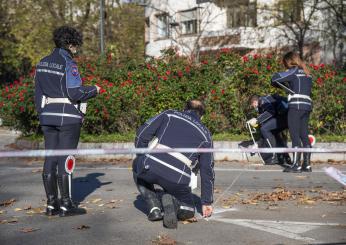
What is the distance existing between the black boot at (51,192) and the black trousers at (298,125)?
4871mm

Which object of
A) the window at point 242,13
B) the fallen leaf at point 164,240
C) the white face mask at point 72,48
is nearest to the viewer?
the fallen leaf at point 164,240

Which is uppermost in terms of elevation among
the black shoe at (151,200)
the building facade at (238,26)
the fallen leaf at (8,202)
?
the building facade at (238,26)

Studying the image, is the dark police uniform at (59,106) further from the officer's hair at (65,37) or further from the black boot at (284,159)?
the black boot at (284,159)

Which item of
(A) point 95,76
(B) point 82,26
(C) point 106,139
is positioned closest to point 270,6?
(B) point 82,26

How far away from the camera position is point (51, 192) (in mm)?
7016

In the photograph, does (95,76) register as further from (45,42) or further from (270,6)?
(45,42)

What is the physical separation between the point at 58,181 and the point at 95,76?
8719 millimetres

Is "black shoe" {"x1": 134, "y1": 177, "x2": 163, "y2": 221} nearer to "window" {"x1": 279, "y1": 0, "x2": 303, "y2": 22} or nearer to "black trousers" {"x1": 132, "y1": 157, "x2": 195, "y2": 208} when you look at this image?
"black trousers" {"x1": 132, "y1": 157, "x2": 195, "y2": 208}

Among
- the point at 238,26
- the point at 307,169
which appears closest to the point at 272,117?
the point at 307,169

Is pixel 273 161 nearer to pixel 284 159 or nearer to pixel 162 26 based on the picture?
pixel 284 159

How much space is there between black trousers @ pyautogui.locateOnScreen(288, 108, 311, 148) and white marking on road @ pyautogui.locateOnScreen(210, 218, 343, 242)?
4313mm

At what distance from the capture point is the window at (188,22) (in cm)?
3863

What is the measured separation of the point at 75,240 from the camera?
5844mm

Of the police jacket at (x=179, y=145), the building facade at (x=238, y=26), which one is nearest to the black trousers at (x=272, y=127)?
the police jacket at (x=179, y=145)
